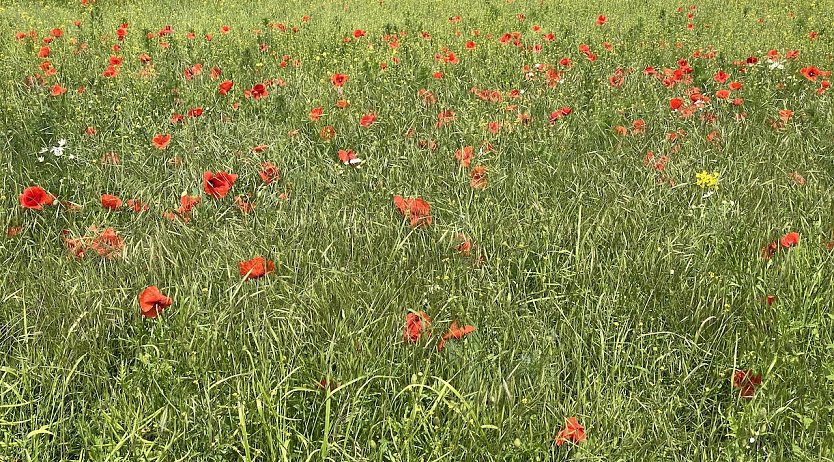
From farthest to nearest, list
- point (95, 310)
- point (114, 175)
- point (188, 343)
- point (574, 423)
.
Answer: point (114, 175) → point (95, 310) → point (188, 343) → point (574, 423)

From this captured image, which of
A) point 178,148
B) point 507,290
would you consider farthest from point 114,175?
point 507,290

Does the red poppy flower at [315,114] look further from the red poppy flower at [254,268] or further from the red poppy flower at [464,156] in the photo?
the red poppy flower at [254,268]

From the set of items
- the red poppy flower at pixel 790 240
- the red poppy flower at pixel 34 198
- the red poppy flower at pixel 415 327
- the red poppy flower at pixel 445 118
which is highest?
the red poppy flower at pixel 34 198

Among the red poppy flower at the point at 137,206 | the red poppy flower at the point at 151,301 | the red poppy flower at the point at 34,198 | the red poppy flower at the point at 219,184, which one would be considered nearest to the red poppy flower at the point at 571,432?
the red poppy flower at the point at 151,301

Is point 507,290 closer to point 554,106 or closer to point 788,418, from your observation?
point 788,418

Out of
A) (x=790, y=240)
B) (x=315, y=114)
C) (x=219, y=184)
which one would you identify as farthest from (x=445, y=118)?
(x=790, y=240)

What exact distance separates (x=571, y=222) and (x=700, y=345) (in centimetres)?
Answer: 69

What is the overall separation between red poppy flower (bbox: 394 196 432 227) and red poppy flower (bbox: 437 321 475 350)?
23.2 inches

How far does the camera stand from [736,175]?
9.91 feet

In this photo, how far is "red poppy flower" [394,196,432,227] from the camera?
7.70 feet

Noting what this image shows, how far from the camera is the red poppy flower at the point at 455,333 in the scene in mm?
1740

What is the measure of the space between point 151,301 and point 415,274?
784 mm

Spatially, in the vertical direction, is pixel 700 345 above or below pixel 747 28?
above

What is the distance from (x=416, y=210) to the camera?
2.42m
